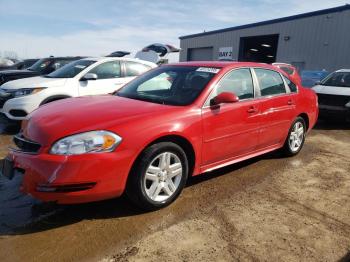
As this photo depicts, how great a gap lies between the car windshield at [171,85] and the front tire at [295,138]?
77.5 inches

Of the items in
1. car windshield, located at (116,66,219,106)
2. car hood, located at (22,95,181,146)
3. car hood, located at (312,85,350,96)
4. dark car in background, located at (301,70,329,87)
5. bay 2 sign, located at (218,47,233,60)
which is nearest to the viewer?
car hood, located at (22,95,181,146)

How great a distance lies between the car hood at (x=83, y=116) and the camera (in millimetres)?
3100

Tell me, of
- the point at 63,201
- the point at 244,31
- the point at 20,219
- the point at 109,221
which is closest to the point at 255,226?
the point at 109,221

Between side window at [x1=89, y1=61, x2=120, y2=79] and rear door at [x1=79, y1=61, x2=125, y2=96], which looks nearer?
rear door at [x1=79, y1=61, x2=125, y2=96]

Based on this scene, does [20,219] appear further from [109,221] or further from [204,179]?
[204,179]

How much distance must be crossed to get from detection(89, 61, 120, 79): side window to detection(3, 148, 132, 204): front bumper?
15.6ft

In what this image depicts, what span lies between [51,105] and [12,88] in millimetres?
3728

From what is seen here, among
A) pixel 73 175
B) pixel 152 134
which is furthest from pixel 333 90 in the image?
pixel 73 175

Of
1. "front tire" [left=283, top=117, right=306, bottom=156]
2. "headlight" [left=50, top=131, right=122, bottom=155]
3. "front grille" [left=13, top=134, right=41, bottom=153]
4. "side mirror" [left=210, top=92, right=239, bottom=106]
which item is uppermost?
"side mirror" [left=210, top=92, right=239, bottom=106]

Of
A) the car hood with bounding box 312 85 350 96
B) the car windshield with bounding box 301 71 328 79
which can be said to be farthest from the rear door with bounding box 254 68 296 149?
the car windshield with bounding box 301 71 328 79

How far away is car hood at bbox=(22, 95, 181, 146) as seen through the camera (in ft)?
10.2

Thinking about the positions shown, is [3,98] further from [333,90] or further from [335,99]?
[333,90]

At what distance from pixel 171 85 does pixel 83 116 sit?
136 centimetres

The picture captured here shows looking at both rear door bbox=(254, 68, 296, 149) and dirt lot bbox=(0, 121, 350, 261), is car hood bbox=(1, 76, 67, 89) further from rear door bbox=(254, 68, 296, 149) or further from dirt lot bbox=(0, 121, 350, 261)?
rear door bbox=(254, 68, 296, 149)
